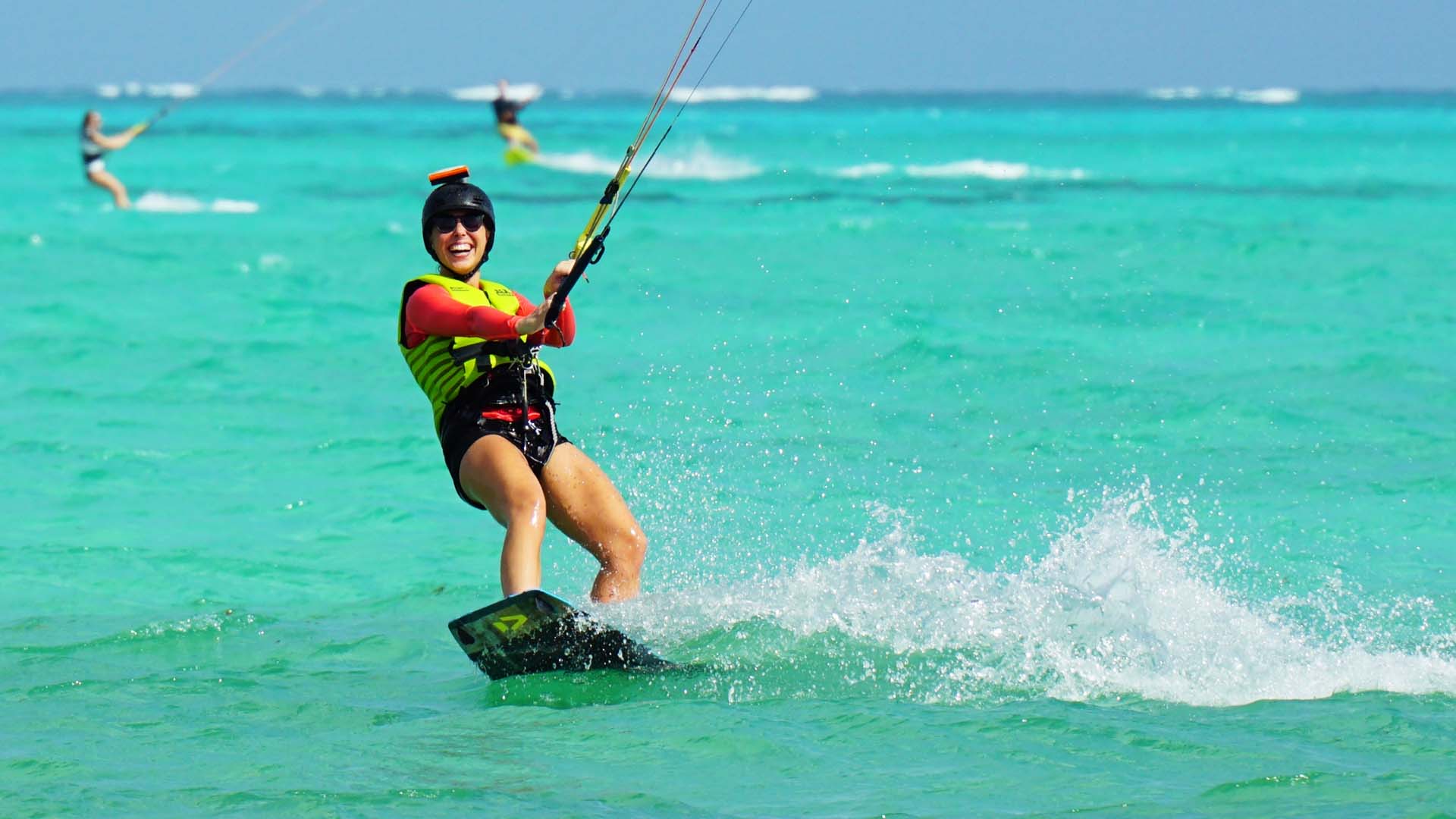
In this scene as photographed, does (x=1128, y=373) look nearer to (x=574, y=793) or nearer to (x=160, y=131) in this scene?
(x=574, y=793)

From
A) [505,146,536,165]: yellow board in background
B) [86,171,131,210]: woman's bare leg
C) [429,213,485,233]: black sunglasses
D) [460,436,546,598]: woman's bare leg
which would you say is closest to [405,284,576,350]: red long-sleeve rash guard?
[429,213,485,233]: black sunglasses

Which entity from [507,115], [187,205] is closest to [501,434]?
[187,205]

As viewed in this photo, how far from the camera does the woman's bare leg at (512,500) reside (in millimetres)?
4863

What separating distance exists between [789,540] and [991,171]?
100.0 ft

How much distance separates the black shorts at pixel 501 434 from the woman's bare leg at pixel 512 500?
4 cm

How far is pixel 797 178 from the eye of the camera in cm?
3406

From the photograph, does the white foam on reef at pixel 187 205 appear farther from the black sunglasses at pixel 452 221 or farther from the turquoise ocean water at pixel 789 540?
the black sunglasses at pixel 452 221

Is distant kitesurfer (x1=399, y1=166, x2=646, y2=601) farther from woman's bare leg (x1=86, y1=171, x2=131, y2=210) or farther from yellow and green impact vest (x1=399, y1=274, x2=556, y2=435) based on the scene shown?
woman's bare leg (x1=86, y1=171, x2=131, y2=210)

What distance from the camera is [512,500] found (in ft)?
16.1

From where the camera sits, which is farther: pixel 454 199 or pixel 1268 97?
pixel 1268 97

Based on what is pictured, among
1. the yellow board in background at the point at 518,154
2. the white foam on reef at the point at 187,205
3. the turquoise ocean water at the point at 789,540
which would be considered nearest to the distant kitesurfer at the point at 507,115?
the yellow board in background at the point at 518,154

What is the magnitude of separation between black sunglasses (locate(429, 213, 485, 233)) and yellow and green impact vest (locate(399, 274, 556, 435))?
0.48 feet

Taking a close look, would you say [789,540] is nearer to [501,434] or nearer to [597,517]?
[597,517]

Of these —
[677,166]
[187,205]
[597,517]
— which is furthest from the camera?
[677,166]
